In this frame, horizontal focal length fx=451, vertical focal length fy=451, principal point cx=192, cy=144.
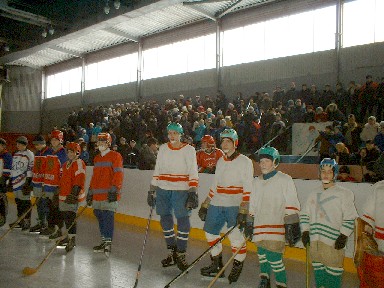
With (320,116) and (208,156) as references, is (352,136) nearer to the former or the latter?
(320,116)

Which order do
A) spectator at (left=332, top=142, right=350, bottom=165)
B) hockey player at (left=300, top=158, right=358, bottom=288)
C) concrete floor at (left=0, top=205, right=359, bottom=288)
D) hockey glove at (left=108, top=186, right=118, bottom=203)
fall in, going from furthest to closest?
1. spectator at (left=332, top=142, right=350, bottom=165)
2. hockey glove at (left=108, top=186, right=118, bottom=203)
3. concrete floor at (left=0, top=205, right=359, bottom=288)
4. hockey player at (left=300, top=158, right=358, bottom=288)

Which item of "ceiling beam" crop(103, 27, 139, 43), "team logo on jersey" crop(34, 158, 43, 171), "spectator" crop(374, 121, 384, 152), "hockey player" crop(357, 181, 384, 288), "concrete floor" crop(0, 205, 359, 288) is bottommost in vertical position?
"concrete floor" crop(0, 205, 359, 288)

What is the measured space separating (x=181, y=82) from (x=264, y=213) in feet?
60.0

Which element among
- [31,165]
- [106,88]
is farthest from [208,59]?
[31,165]

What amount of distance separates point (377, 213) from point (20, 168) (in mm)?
6412

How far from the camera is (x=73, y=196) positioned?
21.9 ft

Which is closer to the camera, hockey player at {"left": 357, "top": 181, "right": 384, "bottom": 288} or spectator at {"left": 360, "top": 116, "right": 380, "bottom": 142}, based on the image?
hockey player at {"left": 357, "top": 181, "right": 384, "bottom": 288}

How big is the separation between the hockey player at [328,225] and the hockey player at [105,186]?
9.92ft

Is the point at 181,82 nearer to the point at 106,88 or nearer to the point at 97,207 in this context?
the point at 106,88

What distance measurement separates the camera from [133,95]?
81.4 ft

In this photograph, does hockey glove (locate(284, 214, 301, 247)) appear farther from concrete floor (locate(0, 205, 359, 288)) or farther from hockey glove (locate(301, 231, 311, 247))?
concrete floor (locate(0, 205, 359, 288))

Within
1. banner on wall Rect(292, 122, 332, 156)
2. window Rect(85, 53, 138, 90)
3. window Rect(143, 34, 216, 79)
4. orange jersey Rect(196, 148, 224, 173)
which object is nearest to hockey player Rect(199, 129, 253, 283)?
orange jersey Rect(196, 148, 224, 173)

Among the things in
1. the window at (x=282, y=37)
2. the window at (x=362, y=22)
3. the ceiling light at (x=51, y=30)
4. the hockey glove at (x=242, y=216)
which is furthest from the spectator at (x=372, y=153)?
the ceiling light at (x=51, y=30)

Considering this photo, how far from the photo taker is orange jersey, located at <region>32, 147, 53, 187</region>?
7957mm
